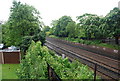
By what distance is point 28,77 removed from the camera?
4148 millimetres

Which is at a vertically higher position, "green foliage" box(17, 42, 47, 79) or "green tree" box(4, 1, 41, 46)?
"green tree" box(4, 1, 41, 46)

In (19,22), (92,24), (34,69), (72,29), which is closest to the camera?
(34,69)

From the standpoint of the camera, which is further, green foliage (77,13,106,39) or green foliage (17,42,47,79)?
green foliage (77,13,106,39)

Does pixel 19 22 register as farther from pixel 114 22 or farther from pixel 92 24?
pixel 92 24

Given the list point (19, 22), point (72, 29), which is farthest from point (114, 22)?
point (72, 29)

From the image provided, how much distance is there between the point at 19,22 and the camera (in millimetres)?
10570

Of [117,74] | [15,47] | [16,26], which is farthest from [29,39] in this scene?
[117,74]

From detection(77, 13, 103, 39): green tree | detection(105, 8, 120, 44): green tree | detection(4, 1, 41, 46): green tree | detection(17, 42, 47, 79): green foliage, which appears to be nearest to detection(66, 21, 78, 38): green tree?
detection(77, 13, 103, 39): green tree

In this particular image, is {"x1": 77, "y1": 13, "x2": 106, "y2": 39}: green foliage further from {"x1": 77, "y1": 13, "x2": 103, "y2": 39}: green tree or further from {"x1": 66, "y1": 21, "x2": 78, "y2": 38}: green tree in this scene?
{"x1": 66, "y1": 21, "x2": 78, "y2": 38}: green tree

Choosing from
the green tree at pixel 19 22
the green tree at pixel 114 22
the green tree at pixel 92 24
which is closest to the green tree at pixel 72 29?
the green tree at pixel 92 24

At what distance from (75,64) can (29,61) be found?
6.08 ft

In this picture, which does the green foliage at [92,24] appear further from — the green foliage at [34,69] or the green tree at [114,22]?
the green foliage at [34,69]

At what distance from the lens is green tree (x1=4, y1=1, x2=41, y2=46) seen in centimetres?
1063

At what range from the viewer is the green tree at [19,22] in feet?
34.9
